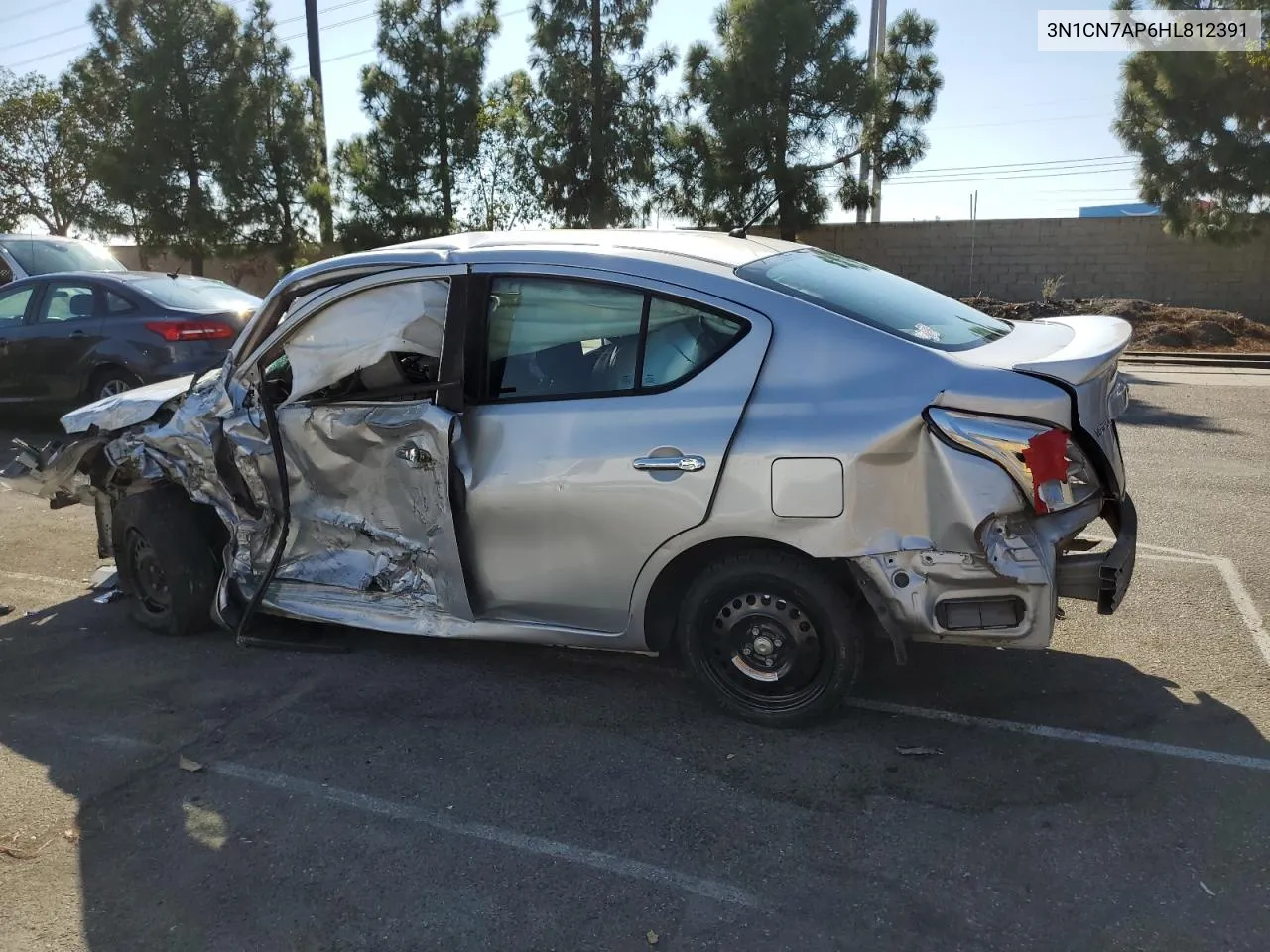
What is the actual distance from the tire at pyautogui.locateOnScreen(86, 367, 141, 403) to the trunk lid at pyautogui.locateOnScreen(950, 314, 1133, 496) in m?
8.31

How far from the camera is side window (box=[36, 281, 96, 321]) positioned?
9.91m

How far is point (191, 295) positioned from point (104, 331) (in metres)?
0.86

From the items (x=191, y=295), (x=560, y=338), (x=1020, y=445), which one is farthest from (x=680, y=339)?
(x=191, y=295)

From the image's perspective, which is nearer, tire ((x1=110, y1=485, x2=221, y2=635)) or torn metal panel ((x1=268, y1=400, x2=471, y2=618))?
torn metal panel ((x1=268, y1=400, x2=471, y2=618))

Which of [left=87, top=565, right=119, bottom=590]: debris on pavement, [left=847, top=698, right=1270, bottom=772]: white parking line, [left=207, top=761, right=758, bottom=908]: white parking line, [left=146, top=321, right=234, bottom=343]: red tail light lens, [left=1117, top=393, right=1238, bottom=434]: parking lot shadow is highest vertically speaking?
[left=146, top=321, right=234, bottom=343]: red tail light lens

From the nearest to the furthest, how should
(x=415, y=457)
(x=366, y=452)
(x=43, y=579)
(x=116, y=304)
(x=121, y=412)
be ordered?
(x=415, y=457) → (x=366, y=452) → (x=121, y=412) → (x=43, y=579) → (x=116, y=304)

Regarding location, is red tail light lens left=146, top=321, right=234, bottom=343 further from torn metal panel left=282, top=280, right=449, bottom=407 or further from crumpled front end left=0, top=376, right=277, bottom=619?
torn metal panel left=282, top=280, right=449, bottom=407

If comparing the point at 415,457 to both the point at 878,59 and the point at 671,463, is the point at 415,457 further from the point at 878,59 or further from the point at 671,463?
the point at 878,59

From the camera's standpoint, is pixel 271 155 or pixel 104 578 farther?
pixel 271 155

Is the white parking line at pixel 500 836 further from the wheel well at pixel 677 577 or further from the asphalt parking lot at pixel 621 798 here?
the wheel well at pixel 677 577

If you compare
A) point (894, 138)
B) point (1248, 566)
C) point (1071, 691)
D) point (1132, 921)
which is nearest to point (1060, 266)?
point (894, 138)

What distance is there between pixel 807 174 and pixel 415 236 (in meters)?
8.10

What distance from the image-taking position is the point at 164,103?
2125cm

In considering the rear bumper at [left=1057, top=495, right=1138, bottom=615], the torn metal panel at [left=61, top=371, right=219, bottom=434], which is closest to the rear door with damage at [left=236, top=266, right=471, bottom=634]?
the torn metal panel at [left=61, top=371, right=219, bottom=434]
